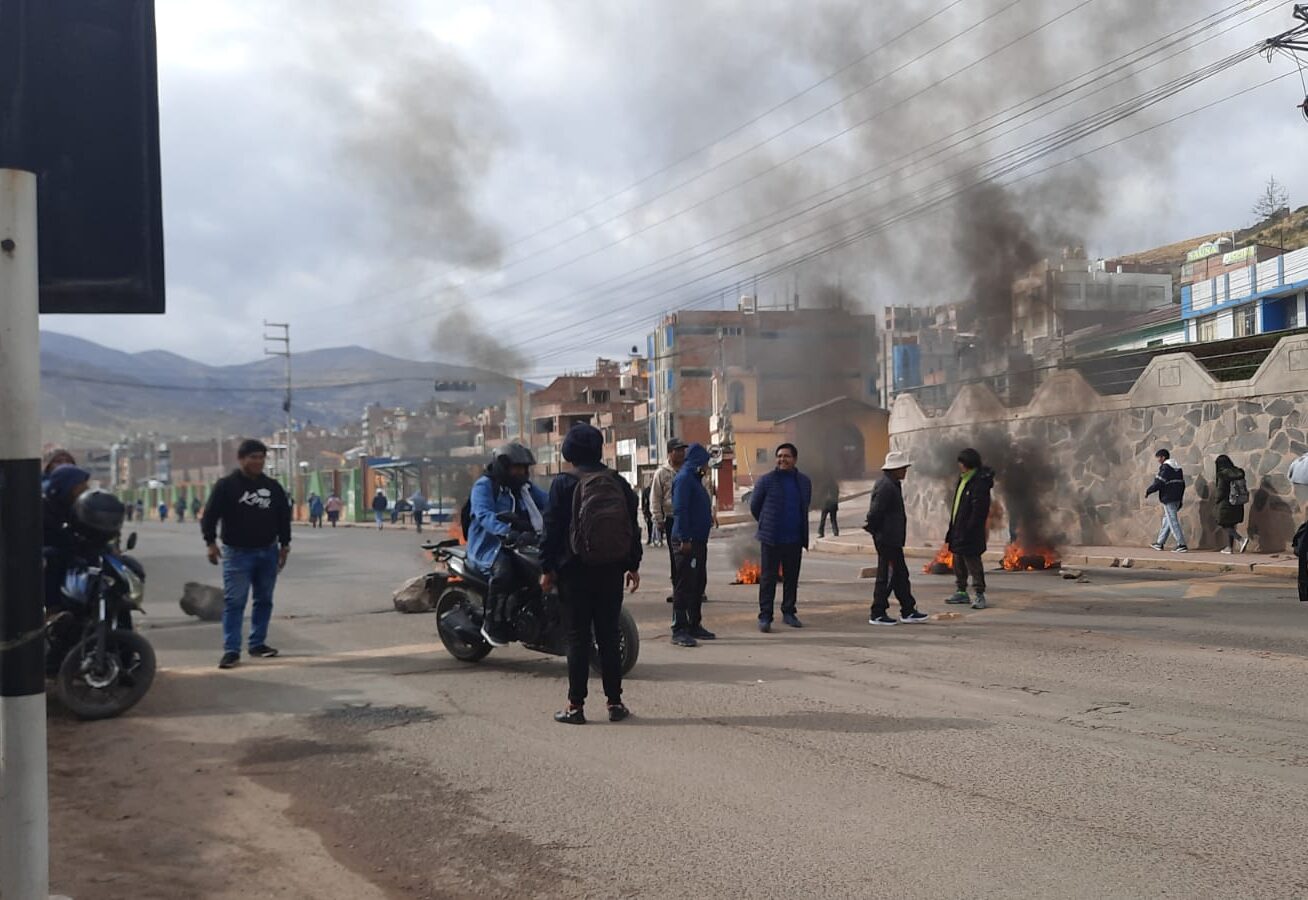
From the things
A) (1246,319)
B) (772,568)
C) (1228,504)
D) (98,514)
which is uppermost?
(1246,319)

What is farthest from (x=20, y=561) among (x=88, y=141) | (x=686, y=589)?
(x=686, y=589)

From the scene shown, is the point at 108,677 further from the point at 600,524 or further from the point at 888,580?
the point at 888,580

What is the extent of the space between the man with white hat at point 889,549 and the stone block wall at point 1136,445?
7.57 meters

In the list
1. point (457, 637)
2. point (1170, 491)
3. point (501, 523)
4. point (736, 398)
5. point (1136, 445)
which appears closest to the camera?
point (501, 523)

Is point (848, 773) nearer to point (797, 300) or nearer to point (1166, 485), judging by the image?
point (1166, 485)

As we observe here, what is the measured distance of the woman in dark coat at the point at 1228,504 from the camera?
49.6 ft

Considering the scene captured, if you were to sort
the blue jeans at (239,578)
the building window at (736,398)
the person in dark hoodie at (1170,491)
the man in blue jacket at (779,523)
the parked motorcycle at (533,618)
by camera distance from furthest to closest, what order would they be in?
the building window at (736,398) < the person in dark hoodie at (1170,491) < the man in blue jacket at (779,523) < the blue jeans at (239,578) < the parked motorcycle at (533,618)

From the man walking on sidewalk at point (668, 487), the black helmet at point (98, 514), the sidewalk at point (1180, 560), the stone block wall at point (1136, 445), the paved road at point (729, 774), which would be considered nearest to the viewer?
the paved road at point (729, 774)

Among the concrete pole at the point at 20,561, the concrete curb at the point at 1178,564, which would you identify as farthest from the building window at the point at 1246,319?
the concrete pole at the point at 20,561

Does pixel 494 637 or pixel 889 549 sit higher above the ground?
pixel 889 549

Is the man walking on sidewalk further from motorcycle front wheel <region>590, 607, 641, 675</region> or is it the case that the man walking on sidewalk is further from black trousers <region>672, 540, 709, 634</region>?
motorcycle front wheel <region>590, 607, 641, 675</region>

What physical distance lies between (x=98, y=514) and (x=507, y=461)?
254 centimetres

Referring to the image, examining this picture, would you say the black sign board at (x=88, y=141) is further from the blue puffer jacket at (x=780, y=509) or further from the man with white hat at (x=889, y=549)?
the man with white hat at (x=889, y=549)

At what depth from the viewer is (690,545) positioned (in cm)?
909
